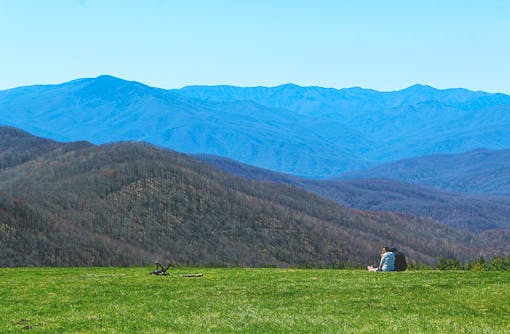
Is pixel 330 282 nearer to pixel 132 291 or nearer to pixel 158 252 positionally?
pixel 132 291

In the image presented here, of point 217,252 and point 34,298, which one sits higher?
point 34,298

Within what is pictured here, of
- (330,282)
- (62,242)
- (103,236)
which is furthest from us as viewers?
(103,236)

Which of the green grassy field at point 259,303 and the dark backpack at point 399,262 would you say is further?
A: the dark backpack at point 399,262

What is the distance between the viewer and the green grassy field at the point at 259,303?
2145 centimetres

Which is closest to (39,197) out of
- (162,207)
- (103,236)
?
(103,236)

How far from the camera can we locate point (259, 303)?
26.0 meters

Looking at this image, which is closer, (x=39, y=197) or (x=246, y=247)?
(x=39, y=197)

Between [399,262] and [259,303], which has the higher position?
[399,262]

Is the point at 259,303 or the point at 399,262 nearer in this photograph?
the point at 259,303

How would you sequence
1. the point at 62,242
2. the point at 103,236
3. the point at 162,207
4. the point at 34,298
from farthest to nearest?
the point at 162,207 → the point at 103,236 → the point at 62,242 → the point at 34,298

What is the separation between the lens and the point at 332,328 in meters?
21.0

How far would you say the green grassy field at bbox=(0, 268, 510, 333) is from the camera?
2145 cm

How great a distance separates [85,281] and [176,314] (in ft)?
34.3

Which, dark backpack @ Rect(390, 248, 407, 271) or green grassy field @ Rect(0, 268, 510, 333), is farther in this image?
dark backpack @ Rect(390, 248, 407, 271)
